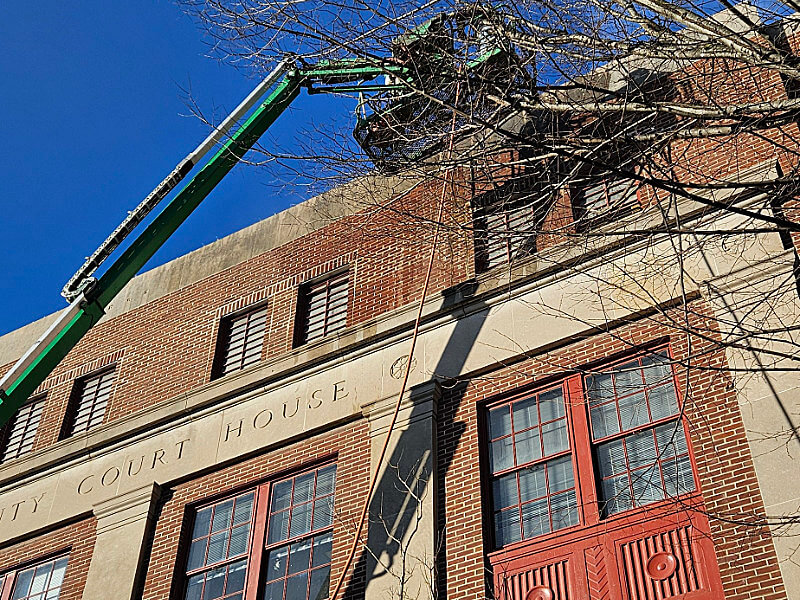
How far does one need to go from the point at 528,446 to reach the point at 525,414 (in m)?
0.51

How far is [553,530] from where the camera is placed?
12.8 metres

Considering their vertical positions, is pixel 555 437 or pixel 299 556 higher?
pixel 555 437

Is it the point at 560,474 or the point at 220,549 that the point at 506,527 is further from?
the point at 220,549

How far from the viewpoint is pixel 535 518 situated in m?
13.1

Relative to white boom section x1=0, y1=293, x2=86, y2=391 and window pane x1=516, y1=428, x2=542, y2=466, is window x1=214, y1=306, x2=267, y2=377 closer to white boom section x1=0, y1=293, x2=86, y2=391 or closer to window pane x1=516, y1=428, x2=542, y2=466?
white boom section x1=0, y1=293, x2=86, y2=391

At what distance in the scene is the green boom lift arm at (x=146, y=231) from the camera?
1598cm

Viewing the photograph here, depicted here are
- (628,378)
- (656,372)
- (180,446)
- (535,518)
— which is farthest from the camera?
(180,446)

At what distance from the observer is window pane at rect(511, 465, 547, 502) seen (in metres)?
13.3

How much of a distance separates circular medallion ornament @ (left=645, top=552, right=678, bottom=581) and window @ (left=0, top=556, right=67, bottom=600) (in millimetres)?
9510

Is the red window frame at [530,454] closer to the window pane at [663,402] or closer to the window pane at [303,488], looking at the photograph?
Result: the window pane at [663,402]

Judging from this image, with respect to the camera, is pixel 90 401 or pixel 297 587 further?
pixel 90 401

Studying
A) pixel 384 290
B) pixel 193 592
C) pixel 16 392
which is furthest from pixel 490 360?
pixel 16 392

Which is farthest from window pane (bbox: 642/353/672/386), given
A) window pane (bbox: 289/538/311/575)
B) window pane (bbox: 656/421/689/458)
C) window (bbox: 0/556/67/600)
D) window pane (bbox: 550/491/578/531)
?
window (bbox: 0/556/67/600)

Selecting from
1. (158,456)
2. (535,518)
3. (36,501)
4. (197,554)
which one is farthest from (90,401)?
(535,518)
